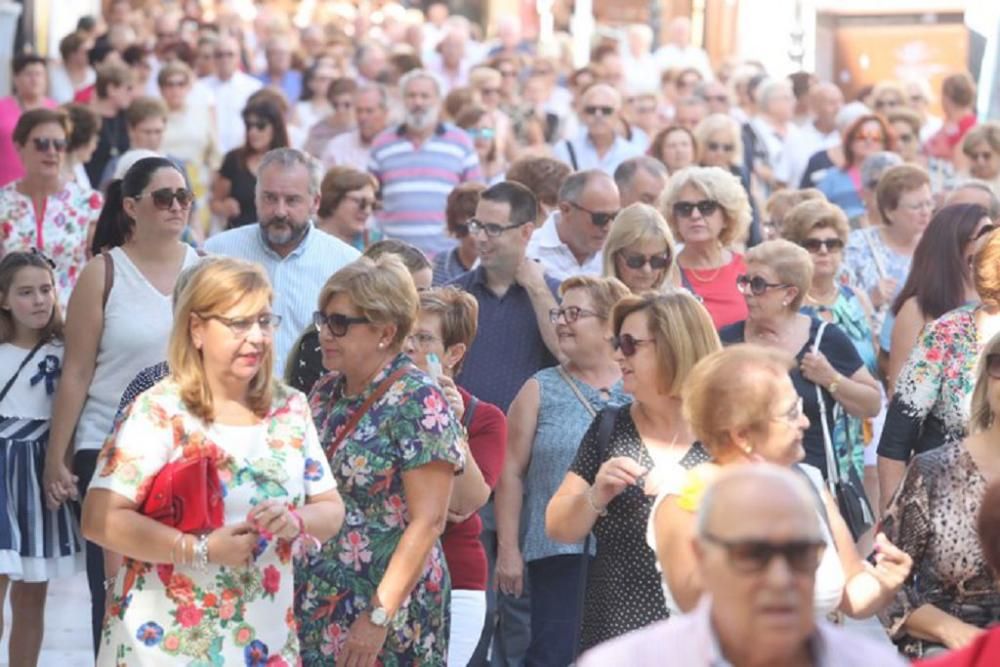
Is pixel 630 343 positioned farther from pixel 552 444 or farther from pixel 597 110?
pixel 597 110

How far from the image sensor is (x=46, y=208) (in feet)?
37.8

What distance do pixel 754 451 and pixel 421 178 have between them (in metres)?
9.57

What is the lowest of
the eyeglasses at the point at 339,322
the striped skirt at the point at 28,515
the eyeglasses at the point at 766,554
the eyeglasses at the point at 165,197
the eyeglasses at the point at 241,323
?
the striped skirt at the point at 28,515

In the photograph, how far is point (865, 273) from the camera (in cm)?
1212

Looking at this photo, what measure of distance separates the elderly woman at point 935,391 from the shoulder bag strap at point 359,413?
209cm

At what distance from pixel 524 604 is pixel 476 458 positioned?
101cm

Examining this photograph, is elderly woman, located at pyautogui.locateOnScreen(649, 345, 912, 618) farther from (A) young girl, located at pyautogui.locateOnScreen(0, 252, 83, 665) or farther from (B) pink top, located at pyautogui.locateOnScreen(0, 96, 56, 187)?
(B) pink top, located at pyautogui.locateOnScreen(0, 96, 56, 187)

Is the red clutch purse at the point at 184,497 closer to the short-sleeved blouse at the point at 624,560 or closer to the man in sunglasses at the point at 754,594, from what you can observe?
the short-sleeved blouse at the point at 624,560

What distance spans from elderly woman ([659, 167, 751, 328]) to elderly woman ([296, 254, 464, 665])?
143 inches

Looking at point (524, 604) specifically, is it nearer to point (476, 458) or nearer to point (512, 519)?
point (512, 519)

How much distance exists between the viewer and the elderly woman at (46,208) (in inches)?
452

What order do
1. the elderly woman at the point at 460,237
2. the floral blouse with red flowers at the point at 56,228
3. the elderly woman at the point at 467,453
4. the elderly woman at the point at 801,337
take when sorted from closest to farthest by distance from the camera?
the elderly woman at the point at 467,453
the elderly woman at the point at 801,337
the elderly woman at the point at 460,237
the floral blouse with red flowers at the point at 56,228

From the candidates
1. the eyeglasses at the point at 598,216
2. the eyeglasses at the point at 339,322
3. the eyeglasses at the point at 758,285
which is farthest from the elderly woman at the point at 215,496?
the eyeglasses at the point at 598,216

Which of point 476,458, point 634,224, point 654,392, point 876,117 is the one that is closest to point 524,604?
point 476,458
